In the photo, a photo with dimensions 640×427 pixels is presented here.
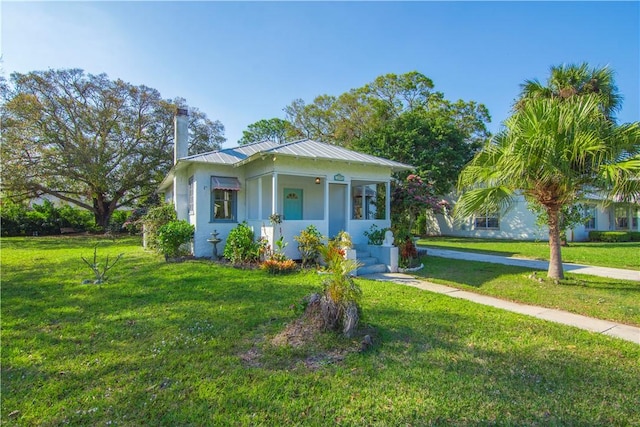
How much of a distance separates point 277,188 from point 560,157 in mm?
8531

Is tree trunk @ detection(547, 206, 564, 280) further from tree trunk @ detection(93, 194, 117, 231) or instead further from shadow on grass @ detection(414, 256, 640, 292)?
tree trunk @ detection(93, 194, 117, 231)

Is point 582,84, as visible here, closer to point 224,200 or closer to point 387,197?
point 387,197

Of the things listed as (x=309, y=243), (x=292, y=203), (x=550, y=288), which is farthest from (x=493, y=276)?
(x=292, y=203)

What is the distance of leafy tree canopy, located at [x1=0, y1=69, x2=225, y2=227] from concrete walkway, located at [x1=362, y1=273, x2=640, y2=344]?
78.7 feet

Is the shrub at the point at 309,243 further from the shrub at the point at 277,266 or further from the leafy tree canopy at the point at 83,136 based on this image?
the leafy tree canopy at the point at 83,136

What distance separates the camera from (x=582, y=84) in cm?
1198

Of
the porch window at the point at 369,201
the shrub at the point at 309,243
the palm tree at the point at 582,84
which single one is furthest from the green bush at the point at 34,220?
the palm tree at the point at 582,84

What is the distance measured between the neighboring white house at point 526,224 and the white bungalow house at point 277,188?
11.4 meters

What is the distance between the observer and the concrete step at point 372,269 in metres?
9.66

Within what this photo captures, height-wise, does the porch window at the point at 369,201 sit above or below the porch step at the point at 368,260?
above

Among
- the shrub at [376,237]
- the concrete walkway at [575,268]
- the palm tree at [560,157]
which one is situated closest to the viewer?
the palm tree at [560,157]

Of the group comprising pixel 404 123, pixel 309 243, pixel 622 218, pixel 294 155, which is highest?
pixel 404 123

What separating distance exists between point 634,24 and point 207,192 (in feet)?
44.1

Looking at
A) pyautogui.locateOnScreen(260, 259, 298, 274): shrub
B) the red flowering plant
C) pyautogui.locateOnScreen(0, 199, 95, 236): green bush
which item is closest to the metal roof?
the red flowering plant
